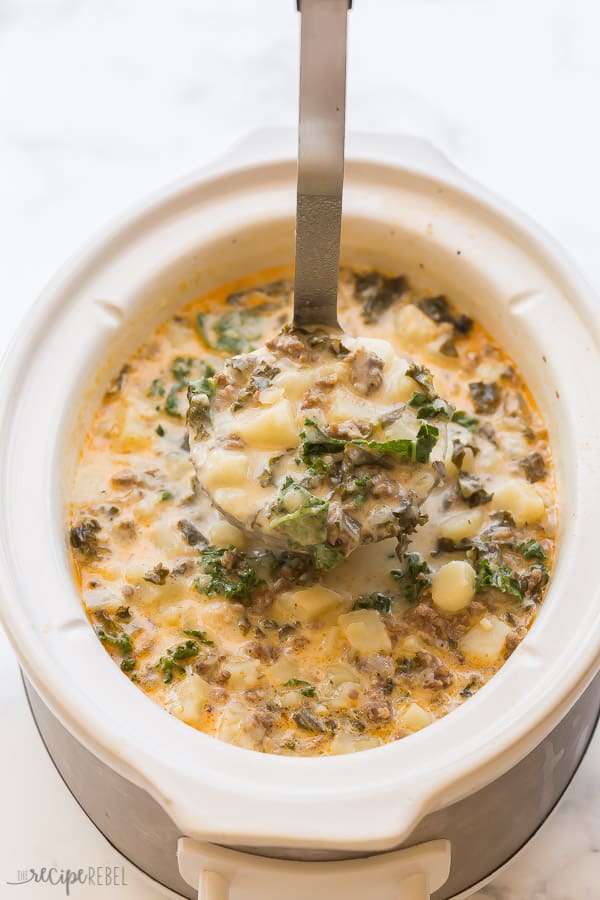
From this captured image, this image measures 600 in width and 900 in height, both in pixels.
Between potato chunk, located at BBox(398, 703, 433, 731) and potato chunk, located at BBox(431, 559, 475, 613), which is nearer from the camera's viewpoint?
potato chunk, located at BBox(398, 703, 433, 731)

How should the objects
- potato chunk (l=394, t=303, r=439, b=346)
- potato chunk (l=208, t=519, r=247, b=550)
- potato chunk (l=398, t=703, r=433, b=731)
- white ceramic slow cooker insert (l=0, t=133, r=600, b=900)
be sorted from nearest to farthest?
white ceramic slow cooker insert (l=0, t=133, r=600, b=900), potato chunk (l=398, t=703, r=433, b=731), potato chunk (l=208, t=519, r=247, b=550), potato chunk (l=394, t=303, r=439, b=346)

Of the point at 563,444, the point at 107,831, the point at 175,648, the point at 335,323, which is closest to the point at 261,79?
the point at 335,323

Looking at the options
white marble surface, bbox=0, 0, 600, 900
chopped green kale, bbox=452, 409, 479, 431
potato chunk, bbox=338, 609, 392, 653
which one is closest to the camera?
potato chunk, bbox=338, 609, 392, 653

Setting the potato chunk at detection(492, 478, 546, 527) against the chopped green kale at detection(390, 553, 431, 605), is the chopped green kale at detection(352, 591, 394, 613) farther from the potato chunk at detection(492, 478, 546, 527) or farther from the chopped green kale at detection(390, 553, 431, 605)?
the potato chunk at detection(492, 478, 546, 527)

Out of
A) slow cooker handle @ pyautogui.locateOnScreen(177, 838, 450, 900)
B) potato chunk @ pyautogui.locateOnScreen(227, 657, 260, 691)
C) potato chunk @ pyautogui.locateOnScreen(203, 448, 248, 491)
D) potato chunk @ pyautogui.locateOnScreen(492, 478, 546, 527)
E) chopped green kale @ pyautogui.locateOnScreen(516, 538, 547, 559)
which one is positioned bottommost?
slow cooker handle @ pyautogui.locateOnScreen(177, 838, 450, 900)

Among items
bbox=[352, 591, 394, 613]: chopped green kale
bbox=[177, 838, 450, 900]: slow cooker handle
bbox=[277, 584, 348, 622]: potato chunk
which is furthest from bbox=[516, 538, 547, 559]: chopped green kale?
bbox=[177, 838, 450, 900]: slow cooker handle
